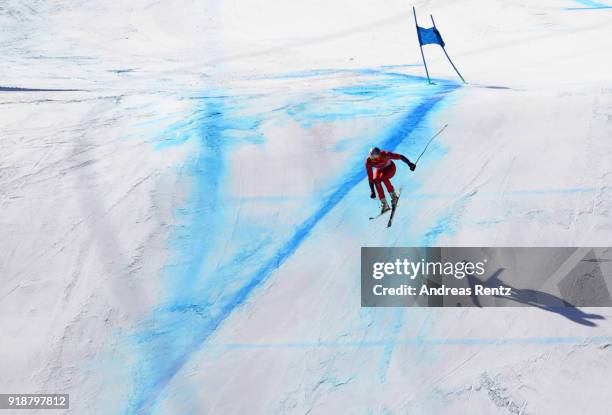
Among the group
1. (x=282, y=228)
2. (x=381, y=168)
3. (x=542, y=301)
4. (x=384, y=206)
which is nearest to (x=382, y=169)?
(x=381, y=168)

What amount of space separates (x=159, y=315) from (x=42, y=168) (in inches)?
138

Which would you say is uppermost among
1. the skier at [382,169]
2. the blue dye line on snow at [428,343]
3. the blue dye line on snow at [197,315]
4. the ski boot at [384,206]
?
the skier at [382,169]

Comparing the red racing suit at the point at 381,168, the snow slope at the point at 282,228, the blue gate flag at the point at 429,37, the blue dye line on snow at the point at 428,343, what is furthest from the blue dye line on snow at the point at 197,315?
the blue gate flag at the point at 429,37

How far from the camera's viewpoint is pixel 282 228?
831cm

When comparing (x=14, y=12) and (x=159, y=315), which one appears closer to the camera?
(x=159, y=315)

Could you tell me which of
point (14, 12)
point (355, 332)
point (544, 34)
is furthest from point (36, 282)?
point (544, 34)

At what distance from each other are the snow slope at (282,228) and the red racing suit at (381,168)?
570mm

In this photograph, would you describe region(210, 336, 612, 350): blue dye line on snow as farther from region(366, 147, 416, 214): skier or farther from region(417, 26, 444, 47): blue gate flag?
region(417, 26, 444, 47): blue gate flag

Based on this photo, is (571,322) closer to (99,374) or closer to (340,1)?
(99,374)

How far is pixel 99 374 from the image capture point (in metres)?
6.93

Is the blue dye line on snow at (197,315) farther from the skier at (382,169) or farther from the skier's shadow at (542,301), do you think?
the skier's shadow at (542,301)

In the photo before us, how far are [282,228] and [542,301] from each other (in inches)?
129

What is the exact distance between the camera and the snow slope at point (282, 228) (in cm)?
680

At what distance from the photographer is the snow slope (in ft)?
22.3
